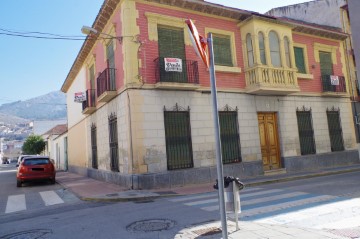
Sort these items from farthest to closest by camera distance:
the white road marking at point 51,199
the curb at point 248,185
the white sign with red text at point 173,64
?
the white sign with red text at point 173,64 → the white road marking at point 51,199 → the curb at point 248,185

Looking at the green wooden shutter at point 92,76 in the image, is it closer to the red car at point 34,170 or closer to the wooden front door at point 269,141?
the red car at point 34,170

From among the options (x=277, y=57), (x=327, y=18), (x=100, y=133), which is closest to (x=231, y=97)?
(x=277, y=57)

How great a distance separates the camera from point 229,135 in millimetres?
13836

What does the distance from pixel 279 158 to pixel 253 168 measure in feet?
6.88

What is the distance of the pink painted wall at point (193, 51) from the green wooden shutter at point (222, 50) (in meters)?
0.45

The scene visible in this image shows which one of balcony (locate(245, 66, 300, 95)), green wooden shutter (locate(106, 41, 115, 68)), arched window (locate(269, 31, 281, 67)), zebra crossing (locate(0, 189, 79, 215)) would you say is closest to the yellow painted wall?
green wooden shutter (locate(106, 41, 115, 68))

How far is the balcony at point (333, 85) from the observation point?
17.3 m

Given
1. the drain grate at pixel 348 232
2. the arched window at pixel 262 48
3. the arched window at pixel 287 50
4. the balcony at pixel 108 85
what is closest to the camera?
the drain grate at pixel 348 232

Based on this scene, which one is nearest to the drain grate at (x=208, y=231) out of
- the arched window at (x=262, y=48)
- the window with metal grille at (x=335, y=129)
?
the arched window at (x=262, y=48)

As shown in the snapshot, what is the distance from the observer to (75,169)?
22812 millimetres

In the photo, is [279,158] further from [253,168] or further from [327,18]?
[327,18]

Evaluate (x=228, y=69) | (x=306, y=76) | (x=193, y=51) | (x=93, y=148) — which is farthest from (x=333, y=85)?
(x=93, y=148)

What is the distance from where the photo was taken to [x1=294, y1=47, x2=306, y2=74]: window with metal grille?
16.6m

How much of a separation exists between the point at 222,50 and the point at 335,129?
878cm
